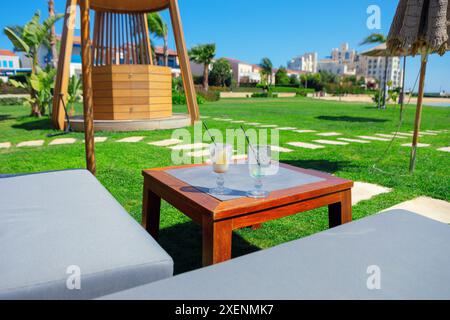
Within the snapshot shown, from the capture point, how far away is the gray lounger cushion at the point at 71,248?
1160mm

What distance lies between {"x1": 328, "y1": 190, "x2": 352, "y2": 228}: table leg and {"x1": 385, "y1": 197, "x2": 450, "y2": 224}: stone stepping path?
44.5 inches

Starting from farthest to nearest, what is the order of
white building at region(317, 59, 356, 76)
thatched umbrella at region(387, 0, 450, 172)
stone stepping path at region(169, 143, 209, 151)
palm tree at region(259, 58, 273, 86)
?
white building at region(317, 59, 356, 76) < palm tree at region(259, 58, 273, 86) < stone stepping path at region(169, 143, 209, 151) < thatched umbrella at region(387, 0, 450, 172)

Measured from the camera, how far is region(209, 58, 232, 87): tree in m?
47.4

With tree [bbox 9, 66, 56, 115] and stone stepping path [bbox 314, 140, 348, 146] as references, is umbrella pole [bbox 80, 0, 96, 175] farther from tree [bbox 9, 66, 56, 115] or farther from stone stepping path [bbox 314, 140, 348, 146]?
tree [bbox 9, 66, 56, 115]

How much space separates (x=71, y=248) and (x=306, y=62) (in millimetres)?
170774

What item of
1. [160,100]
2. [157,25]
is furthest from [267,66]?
[160,100]

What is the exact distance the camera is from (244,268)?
1223 mm

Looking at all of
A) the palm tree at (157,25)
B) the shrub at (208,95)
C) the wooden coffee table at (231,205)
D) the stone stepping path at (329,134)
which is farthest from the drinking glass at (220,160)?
the palm tree at (157,25)

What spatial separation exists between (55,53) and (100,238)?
19.2 metres

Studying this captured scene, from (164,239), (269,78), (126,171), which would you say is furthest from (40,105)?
(269,78)

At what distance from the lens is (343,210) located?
229 centimetres

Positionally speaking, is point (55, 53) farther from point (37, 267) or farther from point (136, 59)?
point (37, 267)

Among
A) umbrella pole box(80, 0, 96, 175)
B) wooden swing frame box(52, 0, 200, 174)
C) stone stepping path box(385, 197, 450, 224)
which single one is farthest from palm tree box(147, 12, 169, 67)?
stone stepping path box(385, 197, 450, 224)

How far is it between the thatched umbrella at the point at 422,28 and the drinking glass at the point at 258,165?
2.98m
